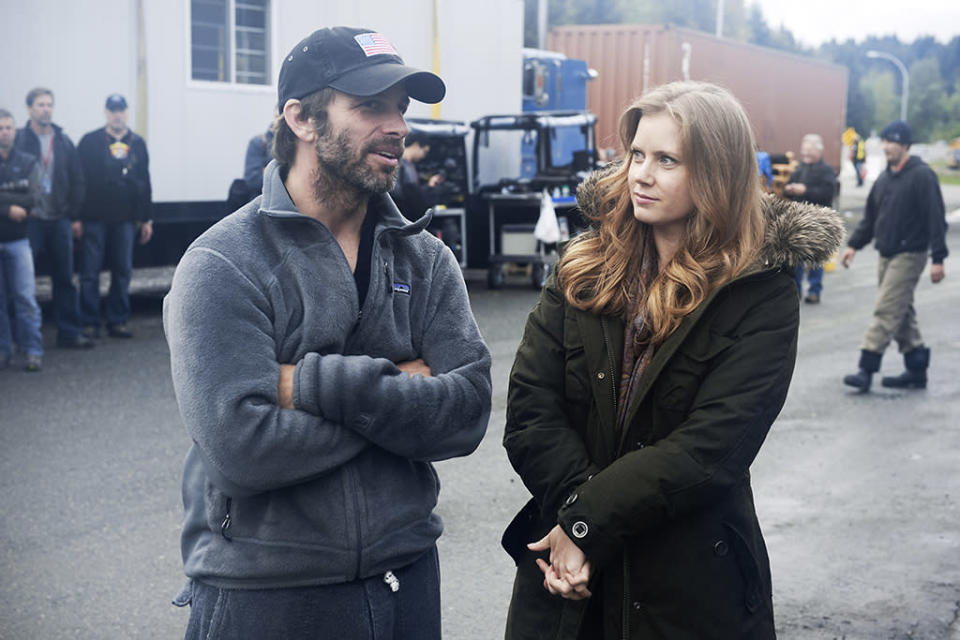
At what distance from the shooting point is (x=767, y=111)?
91.6ft

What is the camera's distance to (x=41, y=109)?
32.4 feet

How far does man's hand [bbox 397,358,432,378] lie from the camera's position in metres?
2.43

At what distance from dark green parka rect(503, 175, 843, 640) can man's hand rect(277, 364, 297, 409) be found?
56 centimetres

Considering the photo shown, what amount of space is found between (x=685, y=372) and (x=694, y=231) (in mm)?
330

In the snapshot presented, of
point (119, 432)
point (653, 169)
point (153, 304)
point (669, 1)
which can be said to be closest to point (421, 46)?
point (153, 304)

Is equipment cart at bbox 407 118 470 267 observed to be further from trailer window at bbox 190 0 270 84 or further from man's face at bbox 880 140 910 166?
man's face at bbox 880 140 910 166

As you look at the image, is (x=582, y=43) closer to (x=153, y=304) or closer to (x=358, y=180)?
(x=153, y=304)

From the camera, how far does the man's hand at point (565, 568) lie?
242 centimetres

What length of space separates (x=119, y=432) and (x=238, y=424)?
5321 mm

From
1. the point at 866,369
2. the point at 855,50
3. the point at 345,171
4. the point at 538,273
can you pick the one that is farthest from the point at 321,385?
the point at 855,50

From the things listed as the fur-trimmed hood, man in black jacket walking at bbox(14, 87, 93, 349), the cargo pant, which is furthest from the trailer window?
the fur-trimmed hood

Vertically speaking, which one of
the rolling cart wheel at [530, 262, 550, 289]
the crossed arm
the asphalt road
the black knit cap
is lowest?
the asphalt road

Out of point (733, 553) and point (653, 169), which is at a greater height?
point (653, 169)

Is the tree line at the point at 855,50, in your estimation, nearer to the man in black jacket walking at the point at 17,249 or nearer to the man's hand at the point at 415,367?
the man in black jacket walking at the point at 17,249
